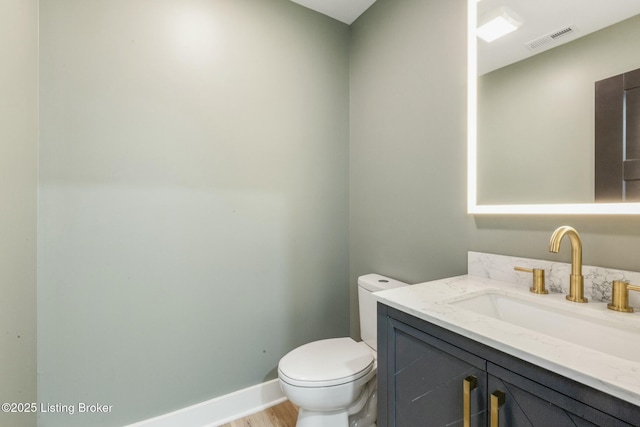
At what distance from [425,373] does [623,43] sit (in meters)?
1.18

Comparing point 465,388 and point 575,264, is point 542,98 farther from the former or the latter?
point 465,388

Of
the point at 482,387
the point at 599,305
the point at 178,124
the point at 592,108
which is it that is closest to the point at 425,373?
the point at 482,387

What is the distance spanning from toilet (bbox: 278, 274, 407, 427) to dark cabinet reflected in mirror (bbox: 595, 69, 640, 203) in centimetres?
99

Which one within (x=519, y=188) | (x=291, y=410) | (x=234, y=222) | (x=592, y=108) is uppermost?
(x=592, y=108)

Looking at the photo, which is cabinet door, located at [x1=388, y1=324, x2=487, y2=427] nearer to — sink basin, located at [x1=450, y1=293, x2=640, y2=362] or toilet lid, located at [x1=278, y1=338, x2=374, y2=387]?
sink basin, located at [x1=450, y1=293, x2=640, y2=362]

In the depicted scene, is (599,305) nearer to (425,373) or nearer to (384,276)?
(425,373)

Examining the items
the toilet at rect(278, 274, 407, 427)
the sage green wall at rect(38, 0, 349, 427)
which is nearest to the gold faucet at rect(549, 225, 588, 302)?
the toilet at rect(278, 274, 407, 427)

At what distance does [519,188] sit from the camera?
1.11 meters

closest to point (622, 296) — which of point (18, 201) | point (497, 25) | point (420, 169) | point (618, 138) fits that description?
point (618, 138)

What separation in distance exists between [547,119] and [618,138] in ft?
0.70

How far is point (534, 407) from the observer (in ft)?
1.90

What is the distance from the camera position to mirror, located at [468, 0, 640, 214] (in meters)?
0.91

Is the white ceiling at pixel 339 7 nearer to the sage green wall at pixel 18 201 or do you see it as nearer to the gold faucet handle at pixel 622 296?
the sage green wall at pixel 18 201

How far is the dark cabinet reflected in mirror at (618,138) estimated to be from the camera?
0.84 metres
